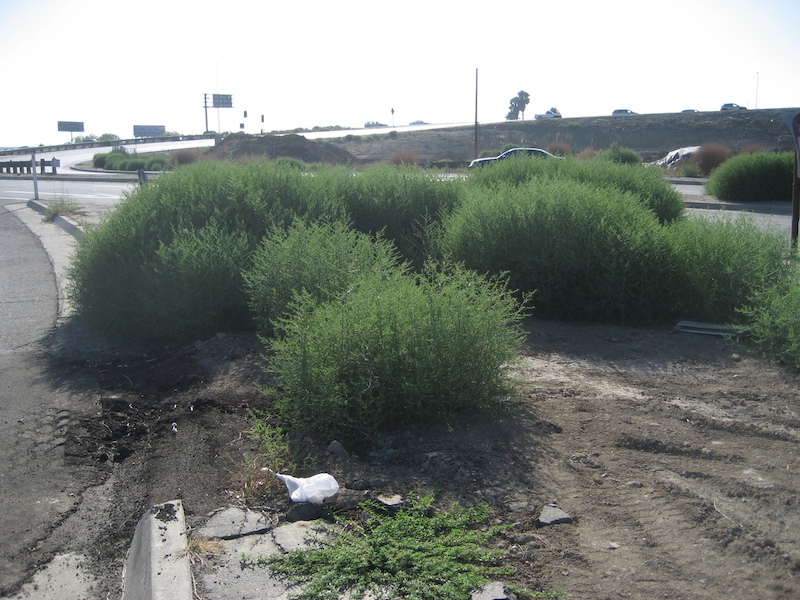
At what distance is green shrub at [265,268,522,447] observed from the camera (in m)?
4.73

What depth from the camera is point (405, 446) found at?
4613 mm

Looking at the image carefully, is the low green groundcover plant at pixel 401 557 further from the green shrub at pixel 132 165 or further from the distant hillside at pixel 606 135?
the distant hillside at pixel 606 135

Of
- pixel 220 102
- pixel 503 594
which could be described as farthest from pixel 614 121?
pixel 503 594

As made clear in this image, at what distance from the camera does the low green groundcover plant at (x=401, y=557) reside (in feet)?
10.4

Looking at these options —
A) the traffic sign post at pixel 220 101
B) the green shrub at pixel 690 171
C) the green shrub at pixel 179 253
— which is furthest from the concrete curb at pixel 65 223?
the traffic sign post at pixel 220 101

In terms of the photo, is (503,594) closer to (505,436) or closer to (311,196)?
(505,436)

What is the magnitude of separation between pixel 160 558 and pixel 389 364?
1.85 m

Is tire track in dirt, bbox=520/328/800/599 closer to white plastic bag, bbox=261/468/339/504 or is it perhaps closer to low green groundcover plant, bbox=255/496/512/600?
low green groundcover plant, bbox=255/496/512/600

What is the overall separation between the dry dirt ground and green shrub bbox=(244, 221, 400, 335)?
1.76 ft

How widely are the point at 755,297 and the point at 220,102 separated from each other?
107 metres

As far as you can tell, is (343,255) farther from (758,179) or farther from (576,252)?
(758,179)

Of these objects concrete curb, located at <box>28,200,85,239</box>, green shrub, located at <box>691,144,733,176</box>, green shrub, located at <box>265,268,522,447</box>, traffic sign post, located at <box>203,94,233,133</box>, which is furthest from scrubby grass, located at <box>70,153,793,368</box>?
traffic sign post, located at <box>203,94,233,133</box>

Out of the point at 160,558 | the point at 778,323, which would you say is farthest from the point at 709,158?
the point at 160,558

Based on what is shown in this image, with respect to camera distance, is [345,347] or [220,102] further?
[220,102]
